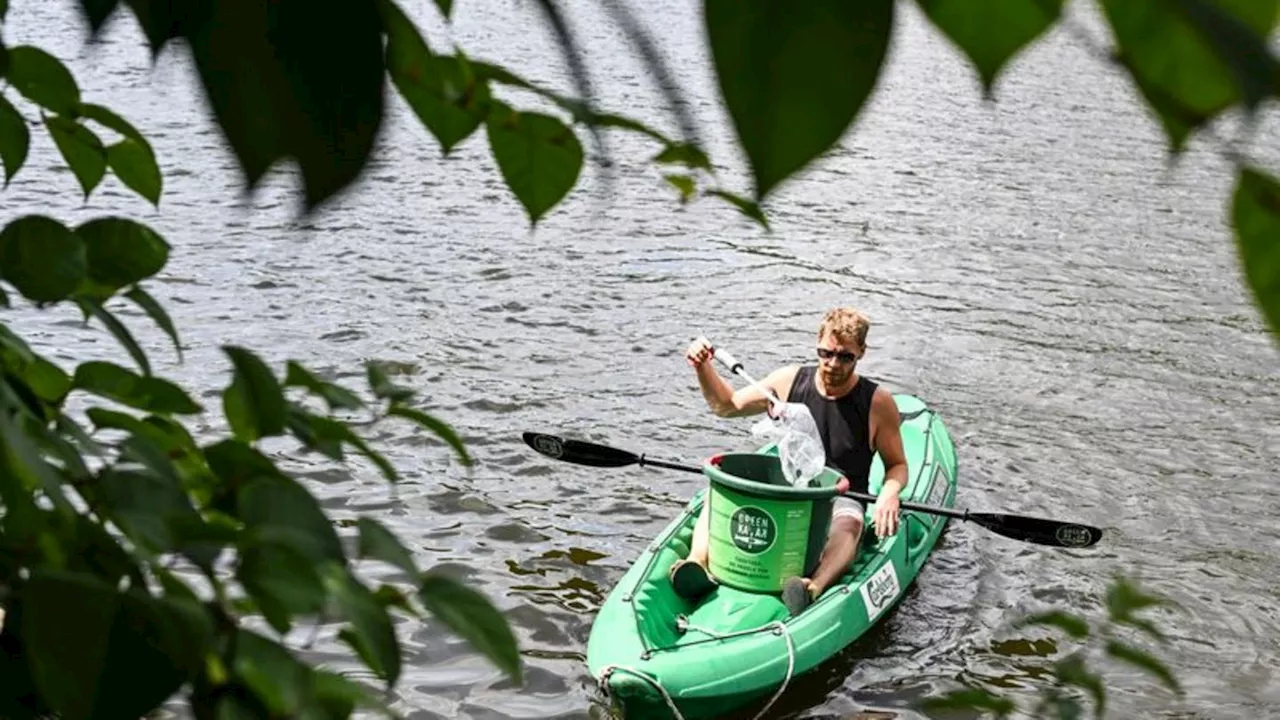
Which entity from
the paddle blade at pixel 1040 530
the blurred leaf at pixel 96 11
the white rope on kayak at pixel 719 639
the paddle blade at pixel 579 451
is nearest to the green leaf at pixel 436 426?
the blurred leaf at pixel 96 11

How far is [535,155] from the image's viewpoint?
117cm

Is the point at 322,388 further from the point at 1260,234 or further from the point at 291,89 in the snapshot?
the point at 1260,234

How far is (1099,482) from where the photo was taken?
10742mm

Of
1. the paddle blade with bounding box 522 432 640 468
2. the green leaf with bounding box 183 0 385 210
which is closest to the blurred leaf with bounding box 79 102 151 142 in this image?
the green leaf with bounding box 183 0 385 210

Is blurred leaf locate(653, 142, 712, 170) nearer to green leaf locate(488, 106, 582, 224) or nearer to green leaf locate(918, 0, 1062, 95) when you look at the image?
green leaf locate(488, 106, 582, 224)

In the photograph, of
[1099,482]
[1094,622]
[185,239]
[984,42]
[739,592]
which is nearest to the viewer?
[984,42]

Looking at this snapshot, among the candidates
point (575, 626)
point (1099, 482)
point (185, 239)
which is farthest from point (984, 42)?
point (185, 239)

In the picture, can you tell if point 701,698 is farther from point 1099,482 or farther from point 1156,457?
point 1156,457

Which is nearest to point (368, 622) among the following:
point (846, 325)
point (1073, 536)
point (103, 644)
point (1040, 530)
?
point (103, 644)

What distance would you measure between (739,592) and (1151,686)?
230 cm

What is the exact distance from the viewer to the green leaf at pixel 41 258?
166cm

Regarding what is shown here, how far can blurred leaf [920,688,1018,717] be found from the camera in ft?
5.59

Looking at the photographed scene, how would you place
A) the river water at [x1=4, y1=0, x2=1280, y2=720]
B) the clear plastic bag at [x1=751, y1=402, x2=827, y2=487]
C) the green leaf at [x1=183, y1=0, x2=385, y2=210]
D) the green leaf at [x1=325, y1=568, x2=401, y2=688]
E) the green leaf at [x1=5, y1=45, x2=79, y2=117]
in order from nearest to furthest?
the green leaf at [x1=183, y1=0, x2=385, y2=210] < the green leaf at [x1=325, y1=568, x2=401, y2=688] < the green leaf at [x1=5, y1=45, x2=79, y2=117] < the clear plastic bag at [x1=751, y1=402, x2=827, y2=487] < the river water at [x1=4, y1=0, x2=1280, y2=720]

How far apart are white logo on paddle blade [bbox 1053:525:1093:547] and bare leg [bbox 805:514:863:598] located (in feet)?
3.51
